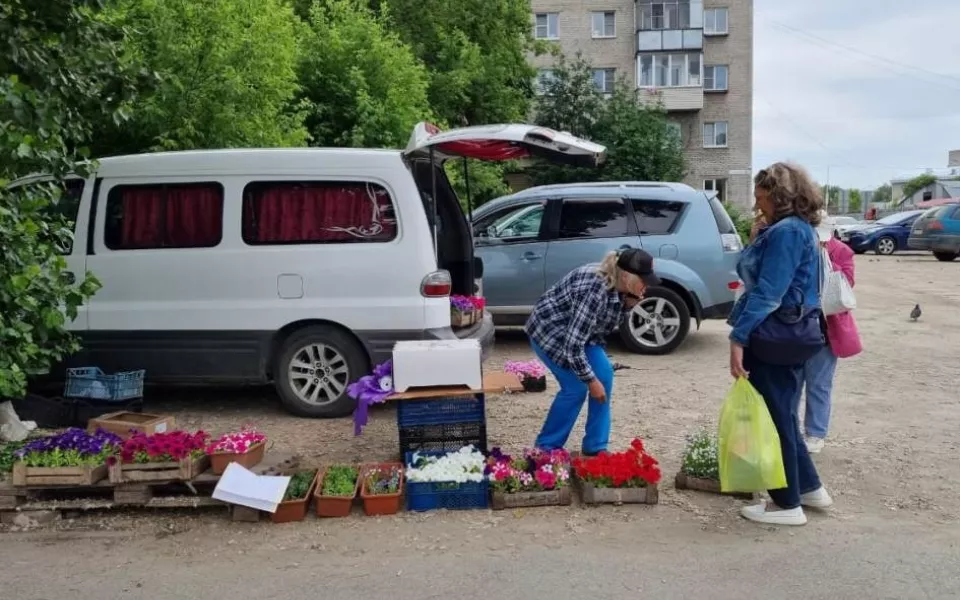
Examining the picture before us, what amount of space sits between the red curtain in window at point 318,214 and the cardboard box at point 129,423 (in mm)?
1543

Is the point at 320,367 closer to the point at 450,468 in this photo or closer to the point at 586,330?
the point at 450,468

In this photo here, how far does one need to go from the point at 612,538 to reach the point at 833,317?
227 centimetres

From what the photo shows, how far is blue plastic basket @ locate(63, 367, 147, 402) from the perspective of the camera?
6.45 m

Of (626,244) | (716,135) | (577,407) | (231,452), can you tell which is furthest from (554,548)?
Answer: (716,135)

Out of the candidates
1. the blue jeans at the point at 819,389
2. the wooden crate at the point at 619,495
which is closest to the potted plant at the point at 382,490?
the wooden crate at the point at 619,495

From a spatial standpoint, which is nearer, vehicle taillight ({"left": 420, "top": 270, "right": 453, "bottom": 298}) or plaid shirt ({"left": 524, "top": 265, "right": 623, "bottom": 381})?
plaid shirt ({"left": 524, "top": 265, "right": 623, "bottom": 381})

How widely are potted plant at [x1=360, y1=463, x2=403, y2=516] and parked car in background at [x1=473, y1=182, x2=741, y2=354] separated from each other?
15.8 feet

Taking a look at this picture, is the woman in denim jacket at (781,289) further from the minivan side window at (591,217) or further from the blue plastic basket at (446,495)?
the minivan side window at (591,217)

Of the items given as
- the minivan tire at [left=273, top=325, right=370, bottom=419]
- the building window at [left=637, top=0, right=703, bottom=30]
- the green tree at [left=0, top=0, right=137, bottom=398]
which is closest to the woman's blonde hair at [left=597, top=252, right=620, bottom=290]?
the minivan tire at [left=273, top=325, right=370, bottom=419]

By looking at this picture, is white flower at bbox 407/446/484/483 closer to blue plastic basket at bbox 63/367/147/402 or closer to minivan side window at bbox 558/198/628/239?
blue plastic basket at bbox 63/367/147/402

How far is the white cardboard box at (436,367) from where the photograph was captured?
512 cm

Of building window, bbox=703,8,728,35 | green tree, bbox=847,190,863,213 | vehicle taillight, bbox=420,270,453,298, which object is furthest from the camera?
green tree, bbox=847,190,863,213

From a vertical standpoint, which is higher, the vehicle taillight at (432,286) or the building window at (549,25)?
the building window at (549,25)

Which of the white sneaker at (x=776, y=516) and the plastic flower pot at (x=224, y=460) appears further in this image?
the plastic flower pot at (x=224, y=460)
